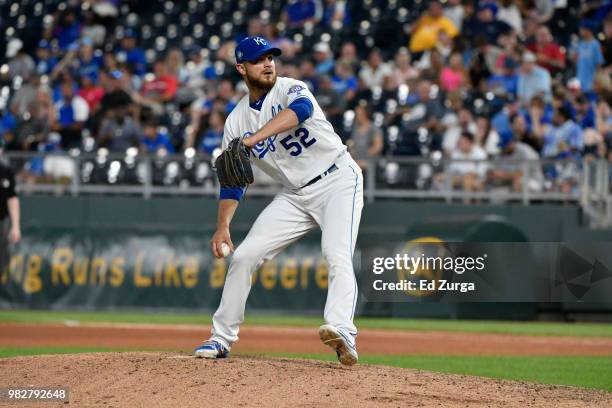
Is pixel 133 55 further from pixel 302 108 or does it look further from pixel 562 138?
pixel 302 108

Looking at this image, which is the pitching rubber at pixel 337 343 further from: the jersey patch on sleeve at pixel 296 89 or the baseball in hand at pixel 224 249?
the jersey patch on sleeve at pixel 296 89

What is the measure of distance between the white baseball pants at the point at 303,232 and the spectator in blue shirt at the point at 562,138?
27.5 feet

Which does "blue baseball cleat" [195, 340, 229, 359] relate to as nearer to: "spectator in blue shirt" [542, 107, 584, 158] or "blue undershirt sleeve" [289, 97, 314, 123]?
"blue undershirt sleeve" [289, 97, 314, 123]

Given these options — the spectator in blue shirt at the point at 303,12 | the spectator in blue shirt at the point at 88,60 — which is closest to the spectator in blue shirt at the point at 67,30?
the spectator in blue shirt at the point at 88,60

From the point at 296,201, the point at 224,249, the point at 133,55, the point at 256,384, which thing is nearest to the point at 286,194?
the point at 296,201

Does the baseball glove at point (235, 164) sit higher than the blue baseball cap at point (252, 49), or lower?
lower

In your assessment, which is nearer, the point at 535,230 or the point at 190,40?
the point at 535,230

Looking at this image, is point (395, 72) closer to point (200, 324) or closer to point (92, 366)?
point (200, 324)

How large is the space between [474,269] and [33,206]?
670 cm

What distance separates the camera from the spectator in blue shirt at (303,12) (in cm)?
1920

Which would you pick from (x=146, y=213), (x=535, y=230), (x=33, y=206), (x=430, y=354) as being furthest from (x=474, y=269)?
(x=33, y=206)

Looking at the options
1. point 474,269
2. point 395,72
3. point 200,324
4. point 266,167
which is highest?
point 395,72

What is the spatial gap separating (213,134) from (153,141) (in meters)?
1.01

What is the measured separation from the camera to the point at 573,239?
49.5 ft
